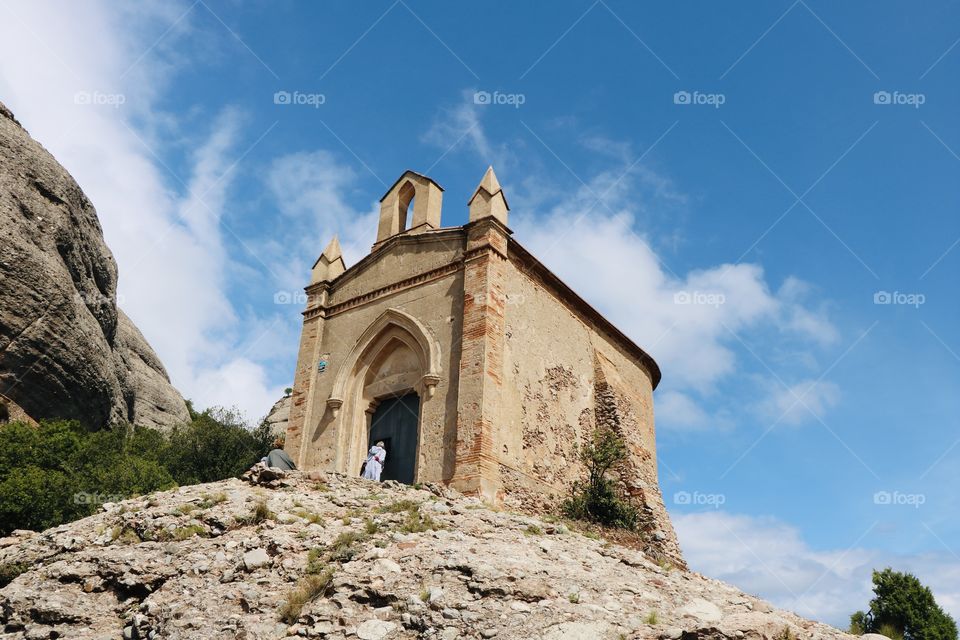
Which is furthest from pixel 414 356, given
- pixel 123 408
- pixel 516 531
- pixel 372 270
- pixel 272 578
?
pixel 123 408

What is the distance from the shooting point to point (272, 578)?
10.8 metres

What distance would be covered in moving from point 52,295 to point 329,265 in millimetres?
8769

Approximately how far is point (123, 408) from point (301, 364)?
38.4 ft

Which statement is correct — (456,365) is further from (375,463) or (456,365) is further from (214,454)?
(214,454)

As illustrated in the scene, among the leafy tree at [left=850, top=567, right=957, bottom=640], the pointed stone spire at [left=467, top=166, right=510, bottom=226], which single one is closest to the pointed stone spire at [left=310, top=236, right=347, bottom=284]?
the pointed stone spire at [left=467, top=166, right=510, bottom=226]

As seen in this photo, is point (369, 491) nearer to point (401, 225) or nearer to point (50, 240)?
point (401, 225)

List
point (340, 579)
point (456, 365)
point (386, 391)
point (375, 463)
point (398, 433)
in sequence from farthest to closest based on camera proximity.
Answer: point (386, 391) < point (398, 433) < point (456, 365) < point (375, 463) < point (340, 579)

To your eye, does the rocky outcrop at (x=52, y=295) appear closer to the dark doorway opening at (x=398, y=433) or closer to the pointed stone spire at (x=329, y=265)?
the pointed stone spire at (x=329, y=265)

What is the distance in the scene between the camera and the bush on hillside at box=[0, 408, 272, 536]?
18250mm

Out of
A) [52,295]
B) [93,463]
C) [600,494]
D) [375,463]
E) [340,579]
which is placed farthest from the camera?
[52,295]

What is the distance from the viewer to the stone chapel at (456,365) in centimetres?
1712

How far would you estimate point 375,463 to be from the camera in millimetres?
17281

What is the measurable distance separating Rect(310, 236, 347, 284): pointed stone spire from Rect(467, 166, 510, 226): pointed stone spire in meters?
4.91

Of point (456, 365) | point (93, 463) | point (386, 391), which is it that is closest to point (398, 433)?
point (386, 391)
